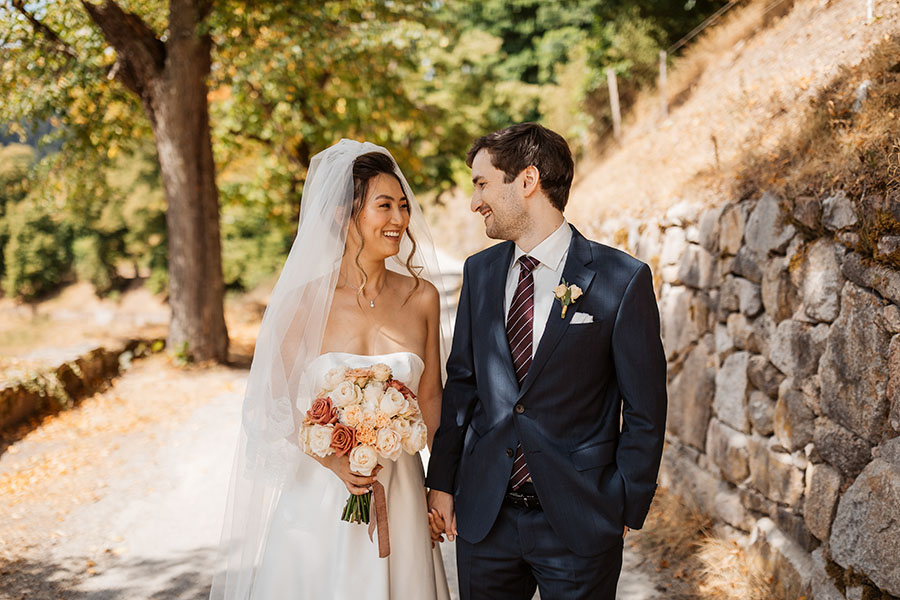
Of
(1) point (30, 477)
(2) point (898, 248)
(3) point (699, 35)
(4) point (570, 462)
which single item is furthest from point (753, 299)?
(3) point (699, 35)

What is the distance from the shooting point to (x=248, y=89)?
12.2 metres

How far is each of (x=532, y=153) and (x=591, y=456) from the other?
109cm

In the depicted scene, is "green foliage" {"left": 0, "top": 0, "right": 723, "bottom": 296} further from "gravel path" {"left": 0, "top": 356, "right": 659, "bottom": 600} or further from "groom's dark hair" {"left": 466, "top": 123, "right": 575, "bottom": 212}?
"groom's dark hair" {"left": 466, "top": 123, "right": 575, "bottom": 212}

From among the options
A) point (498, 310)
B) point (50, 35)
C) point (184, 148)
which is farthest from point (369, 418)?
point (50, 35)

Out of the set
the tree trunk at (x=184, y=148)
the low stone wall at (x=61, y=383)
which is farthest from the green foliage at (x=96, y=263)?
the tree trunk at (x=184, y=148)

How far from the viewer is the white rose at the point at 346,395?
2621 millimetres

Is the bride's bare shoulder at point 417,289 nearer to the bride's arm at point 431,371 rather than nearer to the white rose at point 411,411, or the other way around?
the bride's arm at point 431,371

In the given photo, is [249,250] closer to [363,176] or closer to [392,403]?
[363,176]

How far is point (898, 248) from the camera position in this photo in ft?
9.84

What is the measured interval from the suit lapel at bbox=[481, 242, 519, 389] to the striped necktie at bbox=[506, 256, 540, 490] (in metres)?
0.03

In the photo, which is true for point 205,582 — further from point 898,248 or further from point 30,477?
point 898,248

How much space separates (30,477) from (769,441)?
5.88 m

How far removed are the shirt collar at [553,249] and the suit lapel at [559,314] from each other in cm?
6

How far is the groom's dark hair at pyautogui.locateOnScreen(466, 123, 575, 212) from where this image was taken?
2.61 meters
